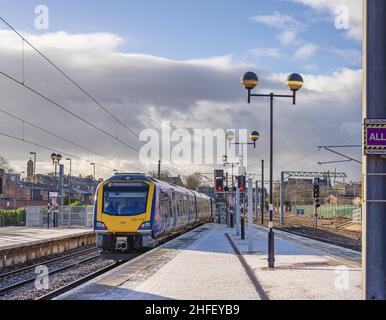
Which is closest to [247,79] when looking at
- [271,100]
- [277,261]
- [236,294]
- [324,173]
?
[271,100]

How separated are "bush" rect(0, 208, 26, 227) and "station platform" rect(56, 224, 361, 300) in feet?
119

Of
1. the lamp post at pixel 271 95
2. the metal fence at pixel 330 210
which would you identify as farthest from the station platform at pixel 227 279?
the metal fence at pixel 330 210

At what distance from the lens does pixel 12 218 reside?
54406 mm

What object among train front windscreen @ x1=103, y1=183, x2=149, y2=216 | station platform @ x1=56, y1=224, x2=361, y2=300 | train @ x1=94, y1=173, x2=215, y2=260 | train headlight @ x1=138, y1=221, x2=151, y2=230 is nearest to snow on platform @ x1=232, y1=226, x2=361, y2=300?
station platform @ x1=56, y1=224, x2=361, y2=300

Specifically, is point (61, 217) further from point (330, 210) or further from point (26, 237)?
point (330, 210)

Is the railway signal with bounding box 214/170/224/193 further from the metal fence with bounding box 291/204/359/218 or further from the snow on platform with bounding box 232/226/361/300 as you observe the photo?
the metal fence with bounding box 291/204/359/218

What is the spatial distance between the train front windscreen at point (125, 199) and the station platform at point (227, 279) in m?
2.28

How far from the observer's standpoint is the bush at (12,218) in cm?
5280

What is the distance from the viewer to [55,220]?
46.2 metres

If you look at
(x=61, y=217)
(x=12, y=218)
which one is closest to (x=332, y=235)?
(x=61, y=217)
